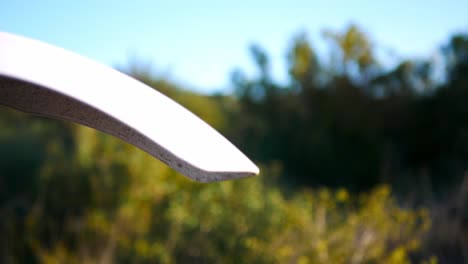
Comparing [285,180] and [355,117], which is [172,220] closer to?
[285,180]

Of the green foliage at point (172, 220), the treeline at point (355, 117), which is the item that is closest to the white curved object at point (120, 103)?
the green foliage at point (172, 220)

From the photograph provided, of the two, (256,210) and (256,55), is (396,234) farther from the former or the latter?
(256,55)

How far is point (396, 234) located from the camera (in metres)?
4.12

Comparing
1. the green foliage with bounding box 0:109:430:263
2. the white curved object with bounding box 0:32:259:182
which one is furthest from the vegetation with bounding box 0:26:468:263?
the white curved object with bounding box 0:32:259:182

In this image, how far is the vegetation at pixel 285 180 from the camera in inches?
138

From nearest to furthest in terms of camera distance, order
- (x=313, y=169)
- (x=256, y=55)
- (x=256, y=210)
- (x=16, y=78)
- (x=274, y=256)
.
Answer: (x=16, y=78) → (x=274, y=256) → (x=256, y=210) → (x=313, y=169) → (x=256, y=55)

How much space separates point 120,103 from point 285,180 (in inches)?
304

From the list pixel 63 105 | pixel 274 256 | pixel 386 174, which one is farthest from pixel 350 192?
pixel 63 105

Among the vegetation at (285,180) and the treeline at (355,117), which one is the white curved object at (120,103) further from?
the treeline at (355,117)

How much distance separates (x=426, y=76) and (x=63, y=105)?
924 cm

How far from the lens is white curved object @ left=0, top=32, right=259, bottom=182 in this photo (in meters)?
0.51

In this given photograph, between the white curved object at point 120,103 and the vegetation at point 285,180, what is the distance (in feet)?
8.44

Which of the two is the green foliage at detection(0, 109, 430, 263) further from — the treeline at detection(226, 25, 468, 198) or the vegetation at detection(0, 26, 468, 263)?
the treeline at detection(226, 25, 468, 198)

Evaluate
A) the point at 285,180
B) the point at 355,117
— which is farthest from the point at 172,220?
the point at 355,117
